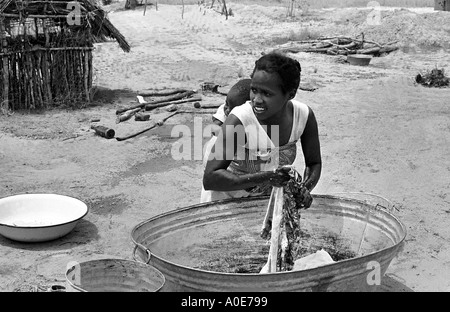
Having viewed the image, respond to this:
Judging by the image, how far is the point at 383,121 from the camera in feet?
26.0

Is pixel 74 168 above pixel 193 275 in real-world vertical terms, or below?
below

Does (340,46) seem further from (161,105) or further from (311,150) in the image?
(311,150)

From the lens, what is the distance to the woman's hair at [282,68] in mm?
3041

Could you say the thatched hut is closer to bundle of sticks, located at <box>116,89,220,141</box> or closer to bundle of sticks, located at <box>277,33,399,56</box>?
bundle of sticks, located at <box>116,89,220,141</box>

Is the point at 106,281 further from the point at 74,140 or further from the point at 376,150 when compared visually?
the point at 74,140

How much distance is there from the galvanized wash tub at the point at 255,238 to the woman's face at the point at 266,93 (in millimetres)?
562

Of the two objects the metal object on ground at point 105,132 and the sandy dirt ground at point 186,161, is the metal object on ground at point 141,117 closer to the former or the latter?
the sandy dirt ground at point 186,161

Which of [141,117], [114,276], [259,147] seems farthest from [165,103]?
[114,276]

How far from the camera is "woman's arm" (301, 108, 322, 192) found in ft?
11.2

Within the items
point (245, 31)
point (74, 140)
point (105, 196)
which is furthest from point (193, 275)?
point (245, 31)

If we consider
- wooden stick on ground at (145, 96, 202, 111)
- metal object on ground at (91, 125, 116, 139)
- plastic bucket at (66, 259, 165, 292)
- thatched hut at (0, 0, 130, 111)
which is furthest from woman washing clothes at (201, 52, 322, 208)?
thatched hut at (0, 0, 130, 111)

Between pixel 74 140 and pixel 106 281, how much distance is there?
5.06 metres

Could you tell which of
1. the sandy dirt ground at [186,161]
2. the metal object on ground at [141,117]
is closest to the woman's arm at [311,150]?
the sandy dirt ground at [186,161]
